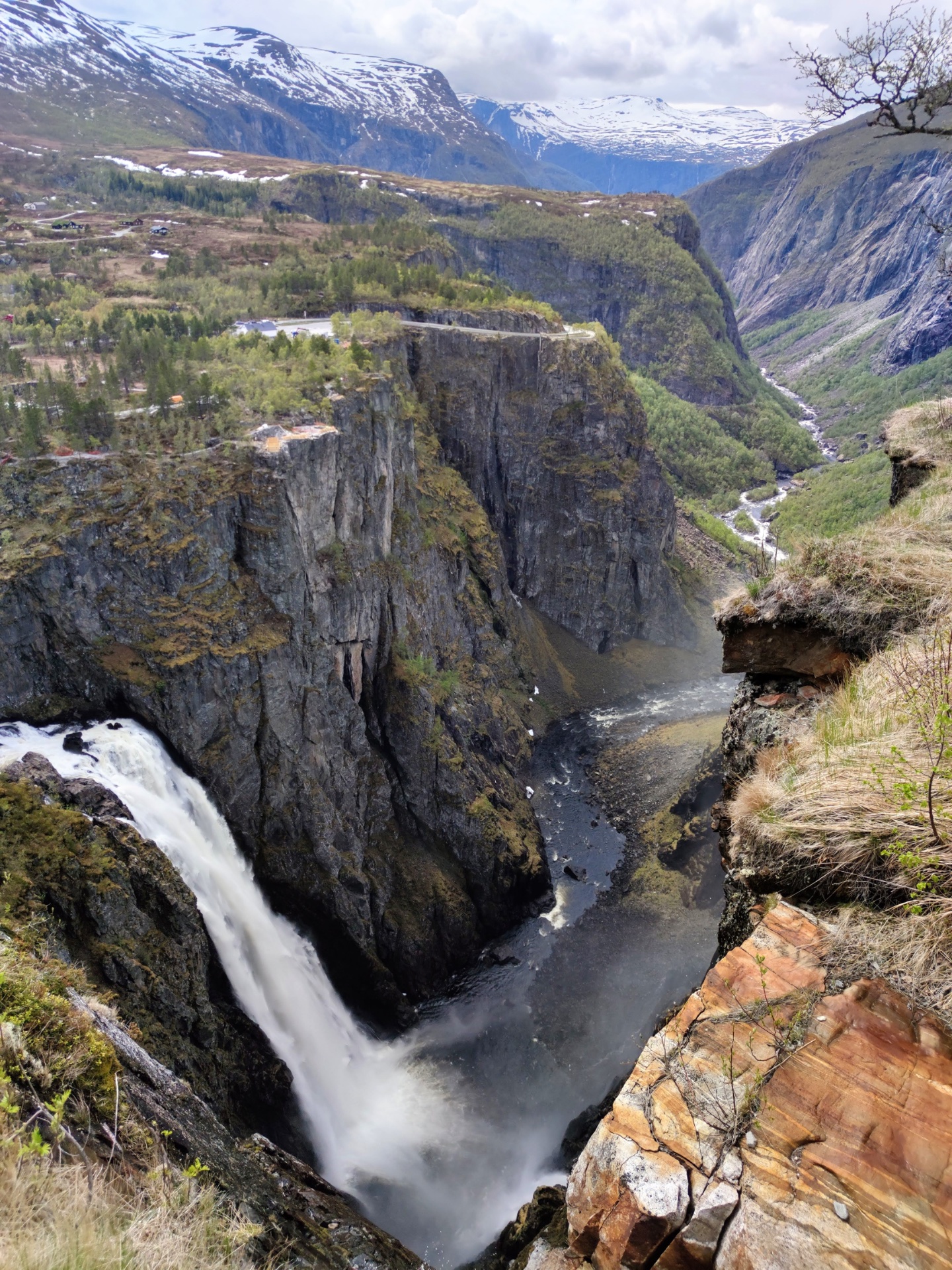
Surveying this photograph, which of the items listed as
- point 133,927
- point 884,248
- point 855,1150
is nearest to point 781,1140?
point 855,1150

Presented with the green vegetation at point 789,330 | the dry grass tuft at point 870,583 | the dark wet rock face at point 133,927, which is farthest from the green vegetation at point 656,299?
the dark wet rock face at point 133,927

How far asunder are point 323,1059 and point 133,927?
986 centimetres

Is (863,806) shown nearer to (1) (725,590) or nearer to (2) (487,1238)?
(2) (487,1238)

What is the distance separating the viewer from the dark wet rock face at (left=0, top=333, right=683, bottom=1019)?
2506 centimetres

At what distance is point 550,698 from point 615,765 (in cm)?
852

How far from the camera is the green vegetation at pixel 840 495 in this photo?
6525cm

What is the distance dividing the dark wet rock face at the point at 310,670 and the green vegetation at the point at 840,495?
1377 inches

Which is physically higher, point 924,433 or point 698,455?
point 924,433

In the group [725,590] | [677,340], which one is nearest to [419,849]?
[725,590]

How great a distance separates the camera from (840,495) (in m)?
76.1

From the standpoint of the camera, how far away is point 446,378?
174ft

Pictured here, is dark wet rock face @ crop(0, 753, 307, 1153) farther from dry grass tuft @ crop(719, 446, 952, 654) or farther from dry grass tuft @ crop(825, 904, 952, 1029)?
dry grass tuft @ crop(719, 446, 952, 654)

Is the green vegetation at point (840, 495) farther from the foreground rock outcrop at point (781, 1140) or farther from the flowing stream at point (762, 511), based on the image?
the foreground rock outcrop at point (781, 1140)

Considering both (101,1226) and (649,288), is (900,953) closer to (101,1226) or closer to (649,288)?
(101,1226)
